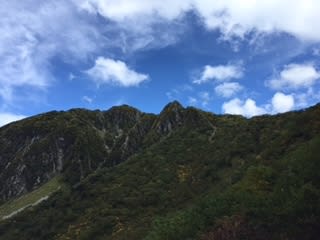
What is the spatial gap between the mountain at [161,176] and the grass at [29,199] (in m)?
0.53

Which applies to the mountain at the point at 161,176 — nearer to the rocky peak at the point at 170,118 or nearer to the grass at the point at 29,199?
the rocky peak at the point at 170,118

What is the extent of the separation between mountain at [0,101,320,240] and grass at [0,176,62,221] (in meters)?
0.53

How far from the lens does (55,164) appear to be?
137 meters

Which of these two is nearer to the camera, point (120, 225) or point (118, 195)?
point (120, 225)

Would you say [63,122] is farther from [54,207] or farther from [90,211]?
[90,211]

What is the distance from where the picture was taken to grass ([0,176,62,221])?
10597cm

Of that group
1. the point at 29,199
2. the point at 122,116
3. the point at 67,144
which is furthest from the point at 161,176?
the point at 122,116

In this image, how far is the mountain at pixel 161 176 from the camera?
68.8 ft

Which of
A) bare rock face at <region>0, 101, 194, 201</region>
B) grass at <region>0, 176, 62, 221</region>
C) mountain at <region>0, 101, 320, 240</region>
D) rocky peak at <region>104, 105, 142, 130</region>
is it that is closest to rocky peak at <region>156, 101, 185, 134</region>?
bare rock face at <region>0, 101, 194, 201</region>

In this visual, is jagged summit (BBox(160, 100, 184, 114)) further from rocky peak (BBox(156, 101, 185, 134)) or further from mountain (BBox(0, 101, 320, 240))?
mountain (BBox(0, 101, 320, 240))

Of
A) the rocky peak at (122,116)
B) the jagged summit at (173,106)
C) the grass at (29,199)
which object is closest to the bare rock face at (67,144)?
the jagged summit at (173,106)

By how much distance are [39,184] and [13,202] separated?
12975mm

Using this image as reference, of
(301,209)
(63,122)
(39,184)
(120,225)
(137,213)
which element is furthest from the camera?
(63,122)

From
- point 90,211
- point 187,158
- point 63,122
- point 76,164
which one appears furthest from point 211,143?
point 63,122
